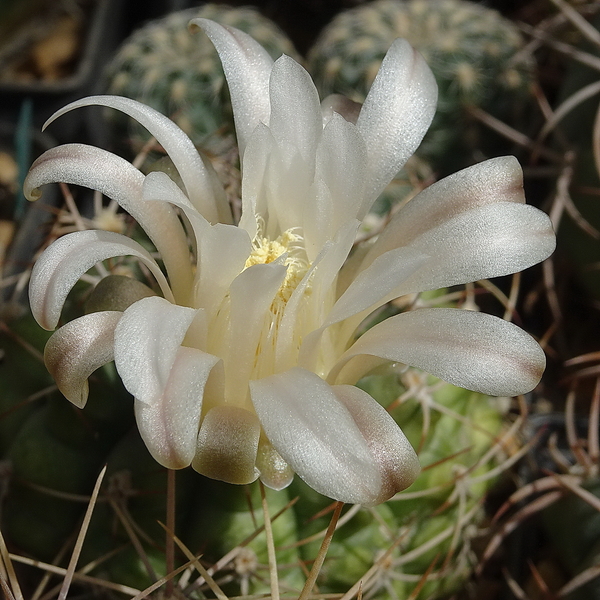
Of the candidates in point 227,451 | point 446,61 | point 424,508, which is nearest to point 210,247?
point 227,451

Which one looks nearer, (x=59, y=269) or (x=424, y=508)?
(x=59, y=269)

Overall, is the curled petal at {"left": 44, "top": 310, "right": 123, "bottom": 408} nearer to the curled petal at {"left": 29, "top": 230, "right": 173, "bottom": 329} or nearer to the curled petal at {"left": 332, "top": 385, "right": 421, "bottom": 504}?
the curled petal at {"left": 29, "top": 230, "right": 173, "bottom": 329}

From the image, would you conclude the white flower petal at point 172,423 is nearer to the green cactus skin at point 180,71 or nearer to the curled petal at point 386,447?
the curled petal at point 386,447

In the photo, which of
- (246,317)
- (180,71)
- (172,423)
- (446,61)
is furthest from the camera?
(180,71)

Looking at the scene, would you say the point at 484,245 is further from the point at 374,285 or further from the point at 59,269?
the point at 59,269

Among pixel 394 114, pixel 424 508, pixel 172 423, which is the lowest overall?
pixel 424 508

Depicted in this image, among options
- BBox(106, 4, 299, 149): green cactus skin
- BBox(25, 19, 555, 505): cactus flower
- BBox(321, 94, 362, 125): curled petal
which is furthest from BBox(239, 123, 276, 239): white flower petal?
BBox(106, 4, 299, 149): green cactus skin
